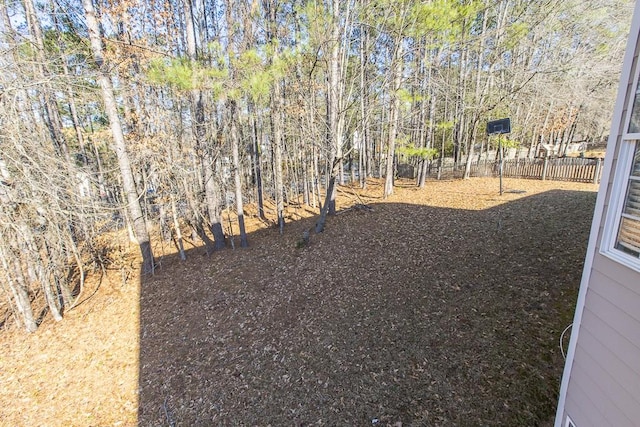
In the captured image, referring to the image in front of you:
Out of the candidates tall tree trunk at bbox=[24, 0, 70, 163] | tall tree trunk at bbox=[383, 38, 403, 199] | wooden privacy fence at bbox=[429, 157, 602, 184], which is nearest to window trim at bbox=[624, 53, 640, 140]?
tall tree trunk at bbox=[383, 38, 403, 199]

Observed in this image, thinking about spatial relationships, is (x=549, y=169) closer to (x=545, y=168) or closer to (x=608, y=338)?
(x=545, y=168)

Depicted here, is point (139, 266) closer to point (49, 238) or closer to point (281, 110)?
point (49, 238)

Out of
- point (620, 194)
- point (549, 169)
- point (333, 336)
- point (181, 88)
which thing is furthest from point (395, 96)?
point (549, 169)

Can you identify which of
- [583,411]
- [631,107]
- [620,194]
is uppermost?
[631,107]

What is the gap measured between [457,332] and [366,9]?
834cm

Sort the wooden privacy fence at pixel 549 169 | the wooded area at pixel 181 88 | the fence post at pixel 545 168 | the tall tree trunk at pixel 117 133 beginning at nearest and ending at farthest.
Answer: the wooded area at pixel 181 88, the tall tree trunk at pixel 117 133, the wooden privacy fence at pixel 549 169, the fence post at pixel 545 168

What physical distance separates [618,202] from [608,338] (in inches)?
43.1

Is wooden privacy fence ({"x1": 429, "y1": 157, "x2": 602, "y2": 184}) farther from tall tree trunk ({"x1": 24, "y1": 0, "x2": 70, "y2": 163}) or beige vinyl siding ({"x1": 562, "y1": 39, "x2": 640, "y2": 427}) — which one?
tall tree trunk ({"x1": 24, "y1": 0, "x2": 70, "y2": 163})

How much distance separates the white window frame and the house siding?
1.5 inches

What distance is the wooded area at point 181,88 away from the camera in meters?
4.90

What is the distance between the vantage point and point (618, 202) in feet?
7.21

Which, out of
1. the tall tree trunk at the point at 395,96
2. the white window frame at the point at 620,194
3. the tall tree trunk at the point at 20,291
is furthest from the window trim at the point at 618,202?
the tall tree trunk at the point at 20,291

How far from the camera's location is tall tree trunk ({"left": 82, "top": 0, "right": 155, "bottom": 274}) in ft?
20.8

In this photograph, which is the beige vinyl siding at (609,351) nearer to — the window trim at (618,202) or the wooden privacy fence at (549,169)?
the window trim at (618,202)
